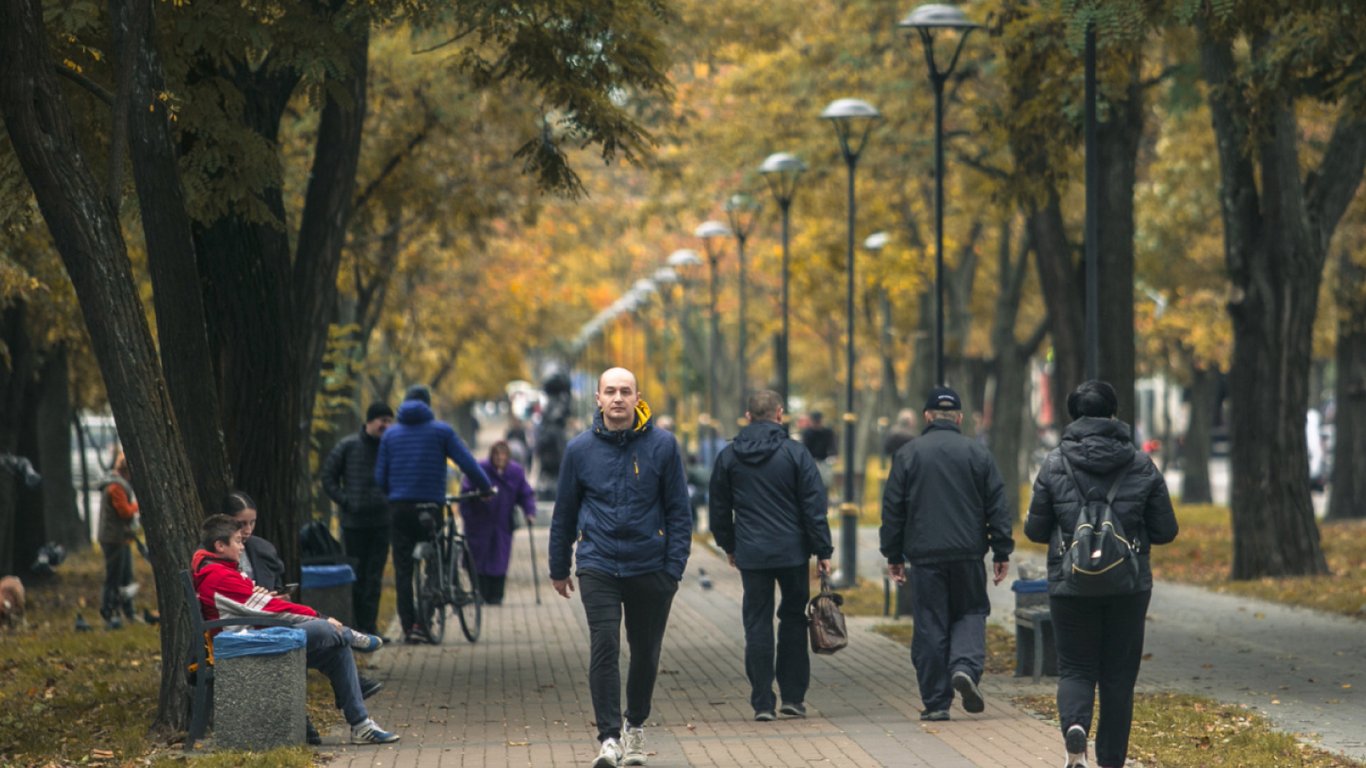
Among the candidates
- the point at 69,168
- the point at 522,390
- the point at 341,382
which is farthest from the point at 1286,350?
the point at 522,390

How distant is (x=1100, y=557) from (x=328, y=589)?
24.1ft

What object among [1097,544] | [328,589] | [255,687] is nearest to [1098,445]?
[1097,544]

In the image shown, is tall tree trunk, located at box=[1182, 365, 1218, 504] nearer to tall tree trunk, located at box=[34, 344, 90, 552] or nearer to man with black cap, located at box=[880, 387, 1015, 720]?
tall tree trunk, located at box=[34, 344, 90, 552]

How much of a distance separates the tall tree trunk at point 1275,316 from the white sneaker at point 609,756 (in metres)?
12.3

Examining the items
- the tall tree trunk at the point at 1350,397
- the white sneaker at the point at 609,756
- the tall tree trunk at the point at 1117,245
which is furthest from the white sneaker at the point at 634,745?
the tall tree trunk at the point at 1350,397

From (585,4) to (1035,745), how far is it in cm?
622

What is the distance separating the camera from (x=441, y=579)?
16.2 metres

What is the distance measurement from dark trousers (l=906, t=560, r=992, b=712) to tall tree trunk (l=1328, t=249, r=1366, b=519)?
22.4 metres

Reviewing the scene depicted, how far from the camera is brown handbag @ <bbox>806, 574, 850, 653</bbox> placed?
11156 millimetres

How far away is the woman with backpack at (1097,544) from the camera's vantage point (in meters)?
8.65

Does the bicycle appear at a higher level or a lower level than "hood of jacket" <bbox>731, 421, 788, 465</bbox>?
lower

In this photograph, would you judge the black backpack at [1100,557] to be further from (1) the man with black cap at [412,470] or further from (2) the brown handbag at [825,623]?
(1) the man with black cap at [412,470]

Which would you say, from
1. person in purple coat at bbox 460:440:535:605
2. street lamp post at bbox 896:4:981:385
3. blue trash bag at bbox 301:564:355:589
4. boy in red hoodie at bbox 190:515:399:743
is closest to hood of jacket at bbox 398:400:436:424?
blue trash bag at bbox 301:564:355:589

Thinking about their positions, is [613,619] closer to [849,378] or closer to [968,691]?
[968,691]
